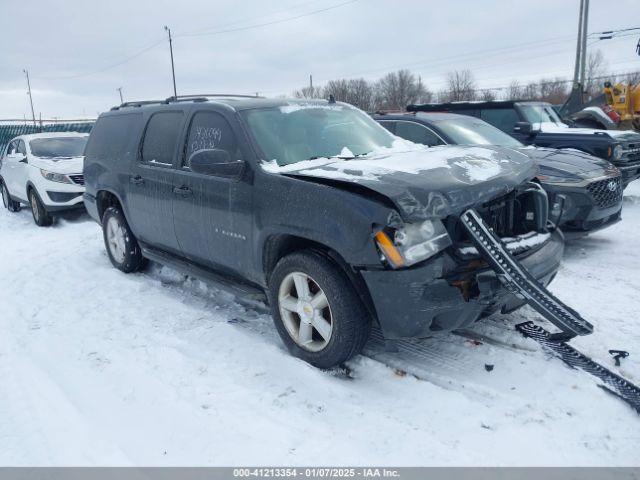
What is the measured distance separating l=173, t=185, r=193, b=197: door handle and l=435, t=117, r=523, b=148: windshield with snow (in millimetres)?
3651

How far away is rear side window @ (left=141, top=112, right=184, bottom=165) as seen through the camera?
14.7ft

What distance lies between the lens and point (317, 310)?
10.5ft

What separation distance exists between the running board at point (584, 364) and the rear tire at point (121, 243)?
13.2 ft

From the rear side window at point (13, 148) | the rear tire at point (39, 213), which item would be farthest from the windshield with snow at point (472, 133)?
the rear side window at point (13, 148)

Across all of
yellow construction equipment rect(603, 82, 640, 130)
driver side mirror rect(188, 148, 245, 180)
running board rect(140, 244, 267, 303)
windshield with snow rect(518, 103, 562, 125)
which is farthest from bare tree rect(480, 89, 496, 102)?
driver side mirror rect(188, 148, 245, 180)

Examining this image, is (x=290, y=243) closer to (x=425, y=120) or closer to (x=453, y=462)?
(x=453, y=462)

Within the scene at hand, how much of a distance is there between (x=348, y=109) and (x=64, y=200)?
633 centimetres

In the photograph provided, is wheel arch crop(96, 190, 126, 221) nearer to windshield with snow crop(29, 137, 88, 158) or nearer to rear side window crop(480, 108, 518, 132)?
windshield with snow crop(29, 137, 88, 158)

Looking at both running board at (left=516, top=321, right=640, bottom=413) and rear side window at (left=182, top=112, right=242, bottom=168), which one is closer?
running board at (left=516, top=321, right=640, bottom=413)

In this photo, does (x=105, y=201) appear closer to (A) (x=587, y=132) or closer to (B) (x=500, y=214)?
(B) (x=500, y=214)

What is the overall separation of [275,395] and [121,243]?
3341 millimetres

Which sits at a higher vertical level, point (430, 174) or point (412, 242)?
point (430, 174)

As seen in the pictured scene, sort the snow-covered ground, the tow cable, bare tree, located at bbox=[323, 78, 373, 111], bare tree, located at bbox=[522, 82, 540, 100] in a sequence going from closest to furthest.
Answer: the snow-covered ground, the tow cable, bare tree, located at bbox=[522, 82, 540, 100], bare tree, located at bbox=[323, 78, 373, 111]

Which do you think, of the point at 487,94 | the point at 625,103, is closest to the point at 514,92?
the point at 487,94
